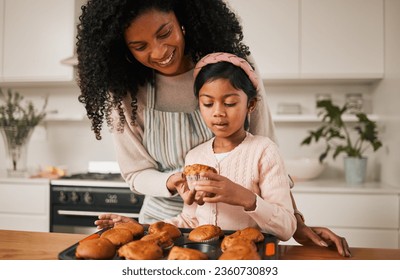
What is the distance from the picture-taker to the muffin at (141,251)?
1.79 ft

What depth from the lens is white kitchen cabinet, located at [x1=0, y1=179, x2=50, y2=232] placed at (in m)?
1.70

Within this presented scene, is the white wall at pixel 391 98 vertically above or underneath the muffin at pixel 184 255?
above

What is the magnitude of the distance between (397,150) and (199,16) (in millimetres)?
864

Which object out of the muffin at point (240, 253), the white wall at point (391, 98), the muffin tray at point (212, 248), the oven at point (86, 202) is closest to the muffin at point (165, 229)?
the muffin tray at point (212, 248)

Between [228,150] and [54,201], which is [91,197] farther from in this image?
[228,150]

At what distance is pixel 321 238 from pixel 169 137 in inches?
13.6

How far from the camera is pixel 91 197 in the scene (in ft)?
5.77

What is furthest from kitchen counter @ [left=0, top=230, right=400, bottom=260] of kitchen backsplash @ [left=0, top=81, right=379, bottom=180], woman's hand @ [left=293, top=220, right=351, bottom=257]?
kitchen backsplash @ [left=0, top=81, right=379, bottom=180]

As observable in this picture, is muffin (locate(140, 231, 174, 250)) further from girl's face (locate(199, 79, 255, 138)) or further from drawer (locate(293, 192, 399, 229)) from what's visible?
drawer (locate(293, 192, 399, 229))

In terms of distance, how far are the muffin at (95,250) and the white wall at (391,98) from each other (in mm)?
1059

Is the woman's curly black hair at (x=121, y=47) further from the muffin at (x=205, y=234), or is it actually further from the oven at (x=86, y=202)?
the oven at (x=86, y=202)

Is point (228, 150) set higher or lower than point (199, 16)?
lower

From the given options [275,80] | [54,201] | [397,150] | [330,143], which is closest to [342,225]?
[397,150]

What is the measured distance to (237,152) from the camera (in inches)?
29.5
